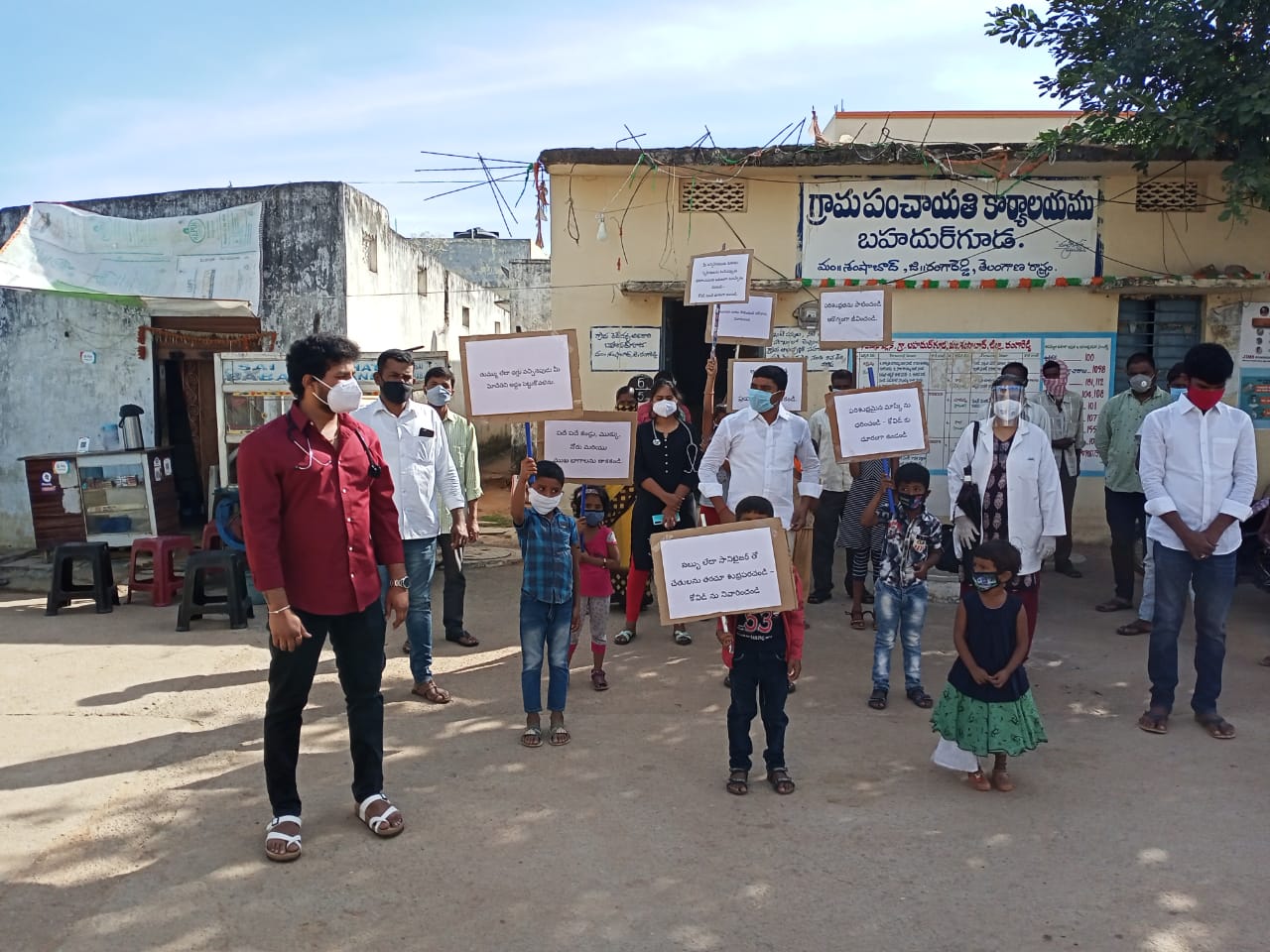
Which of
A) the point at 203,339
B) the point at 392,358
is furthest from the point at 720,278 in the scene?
the point at 203,339

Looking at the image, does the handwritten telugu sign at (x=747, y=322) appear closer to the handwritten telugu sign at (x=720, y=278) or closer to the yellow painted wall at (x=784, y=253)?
the handwritten telugu sign at (x=720, y=278)

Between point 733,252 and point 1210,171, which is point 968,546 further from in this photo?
point 1210,171

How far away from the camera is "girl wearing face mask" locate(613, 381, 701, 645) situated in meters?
6.21

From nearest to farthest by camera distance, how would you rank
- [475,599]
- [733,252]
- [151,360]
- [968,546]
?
[968,546]
[733,252]
[475,599]
[151,360]

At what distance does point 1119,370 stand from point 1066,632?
3.64 metres

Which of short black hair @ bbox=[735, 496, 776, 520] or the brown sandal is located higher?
short black hair @ bbox=[735, 496, 776, 520]

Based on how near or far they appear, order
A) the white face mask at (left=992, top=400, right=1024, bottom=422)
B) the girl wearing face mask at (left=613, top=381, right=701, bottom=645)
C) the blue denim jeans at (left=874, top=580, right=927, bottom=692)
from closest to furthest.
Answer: the white face mask at (left=992, top=400, right=1024, bottom=422) < the blue denim jeans at (left=874, top=580, right=927, bottom=692) < the girl wearing face mask at (left=613, top=381, right=701, bottom=645)

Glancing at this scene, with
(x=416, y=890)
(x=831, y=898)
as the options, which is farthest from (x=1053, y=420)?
(x=416, y=890)

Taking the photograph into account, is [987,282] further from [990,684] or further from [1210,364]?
[990,684]

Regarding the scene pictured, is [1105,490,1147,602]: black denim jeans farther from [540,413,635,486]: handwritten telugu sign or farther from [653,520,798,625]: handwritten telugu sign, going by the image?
[653,520,798,625]: handwritten telugu sign

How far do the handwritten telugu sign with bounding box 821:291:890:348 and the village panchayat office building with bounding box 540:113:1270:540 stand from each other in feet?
8.82

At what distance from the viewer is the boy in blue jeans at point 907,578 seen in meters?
5.30

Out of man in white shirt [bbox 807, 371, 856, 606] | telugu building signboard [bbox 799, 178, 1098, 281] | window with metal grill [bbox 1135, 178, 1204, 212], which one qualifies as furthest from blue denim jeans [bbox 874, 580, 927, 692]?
window with metal grill [bbox 1135, 178, 1204, 212]

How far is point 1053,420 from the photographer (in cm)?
839
